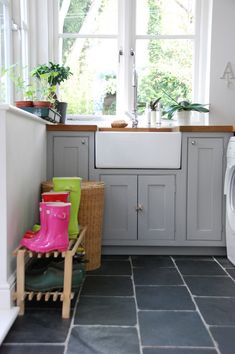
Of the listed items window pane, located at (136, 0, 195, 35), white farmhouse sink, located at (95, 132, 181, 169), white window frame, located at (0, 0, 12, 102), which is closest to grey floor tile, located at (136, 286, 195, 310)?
white farmhouse sink, located at (95, 132, 181, 169)

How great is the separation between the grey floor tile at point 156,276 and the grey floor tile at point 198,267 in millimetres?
86

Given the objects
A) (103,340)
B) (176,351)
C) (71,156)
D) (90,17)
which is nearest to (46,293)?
(103,340)

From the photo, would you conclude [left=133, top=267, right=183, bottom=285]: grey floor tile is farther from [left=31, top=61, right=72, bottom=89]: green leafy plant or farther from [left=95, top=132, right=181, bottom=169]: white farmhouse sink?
[left=31, top=61, right=72, bottom=89]: green leafy plant

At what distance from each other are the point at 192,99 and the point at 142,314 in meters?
2.25

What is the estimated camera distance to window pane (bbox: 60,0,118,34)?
340 centimetres

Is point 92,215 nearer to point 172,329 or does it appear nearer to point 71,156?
point 71,156

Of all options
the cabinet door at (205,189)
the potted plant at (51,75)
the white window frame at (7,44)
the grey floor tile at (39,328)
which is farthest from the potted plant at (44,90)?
the grey floor tile at (39,328)

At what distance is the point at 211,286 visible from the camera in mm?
2162

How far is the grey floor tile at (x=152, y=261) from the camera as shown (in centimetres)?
257

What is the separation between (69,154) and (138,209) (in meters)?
0.65

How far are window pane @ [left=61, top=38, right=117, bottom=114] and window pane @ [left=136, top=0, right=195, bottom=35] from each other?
0.33 meters

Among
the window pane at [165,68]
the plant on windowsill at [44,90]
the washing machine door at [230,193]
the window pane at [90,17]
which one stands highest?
the window pane at [90,17]

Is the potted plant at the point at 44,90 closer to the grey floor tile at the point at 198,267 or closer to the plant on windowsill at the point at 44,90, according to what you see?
the plant on windowsill at the point at 44,90

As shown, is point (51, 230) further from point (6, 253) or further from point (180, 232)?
point (180, 232)
